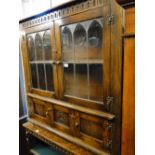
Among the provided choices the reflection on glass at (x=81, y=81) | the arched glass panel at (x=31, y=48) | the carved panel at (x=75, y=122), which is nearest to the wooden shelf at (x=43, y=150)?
the carved panel at (x=75, y=122)

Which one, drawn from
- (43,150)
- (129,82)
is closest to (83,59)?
(129,82)

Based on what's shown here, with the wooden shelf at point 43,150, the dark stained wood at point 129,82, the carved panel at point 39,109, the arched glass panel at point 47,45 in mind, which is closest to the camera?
the dark stained wood at point 129,82

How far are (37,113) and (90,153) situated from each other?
769 mm

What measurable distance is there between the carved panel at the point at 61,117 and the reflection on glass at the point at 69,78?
21cm

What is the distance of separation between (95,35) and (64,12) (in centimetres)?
33

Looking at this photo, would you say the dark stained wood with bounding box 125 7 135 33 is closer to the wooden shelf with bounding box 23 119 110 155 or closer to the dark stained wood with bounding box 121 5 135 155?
the dark stained wood with bounding box 121 5 135 155

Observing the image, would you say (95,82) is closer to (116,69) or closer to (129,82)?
(116,69)

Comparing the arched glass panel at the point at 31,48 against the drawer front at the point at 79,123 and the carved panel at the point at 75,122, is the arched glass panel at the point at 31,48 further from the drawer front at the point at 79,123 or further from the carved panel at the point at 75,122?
the carved panel at the point at 75,122

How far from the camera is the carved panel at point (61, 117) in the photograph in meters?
1.33

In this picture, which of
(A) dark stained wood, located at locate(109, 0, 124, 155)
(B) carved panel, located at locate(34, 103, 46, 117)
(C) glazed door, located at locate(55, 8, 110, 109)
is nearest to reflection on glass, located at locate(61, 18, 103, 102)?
(C) glazed door, located at locate(55, 8, 110, 109)

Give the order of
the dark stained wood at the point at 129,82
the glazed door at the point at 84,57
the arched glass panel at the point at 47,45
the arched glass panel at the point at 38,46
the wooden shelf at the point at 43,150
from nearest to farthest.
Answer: the dark stained wood at the point at 129,82, the glazed door at the point at 84,57, the arched glass panel at the point at 47,45, the arched glass panel at the point at 38,46, the wooden shelf at the point at 43,150

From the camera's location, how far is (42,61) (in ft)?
4.79

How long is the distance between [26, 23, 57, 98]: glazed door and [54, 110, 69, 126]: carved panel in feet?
0.54
